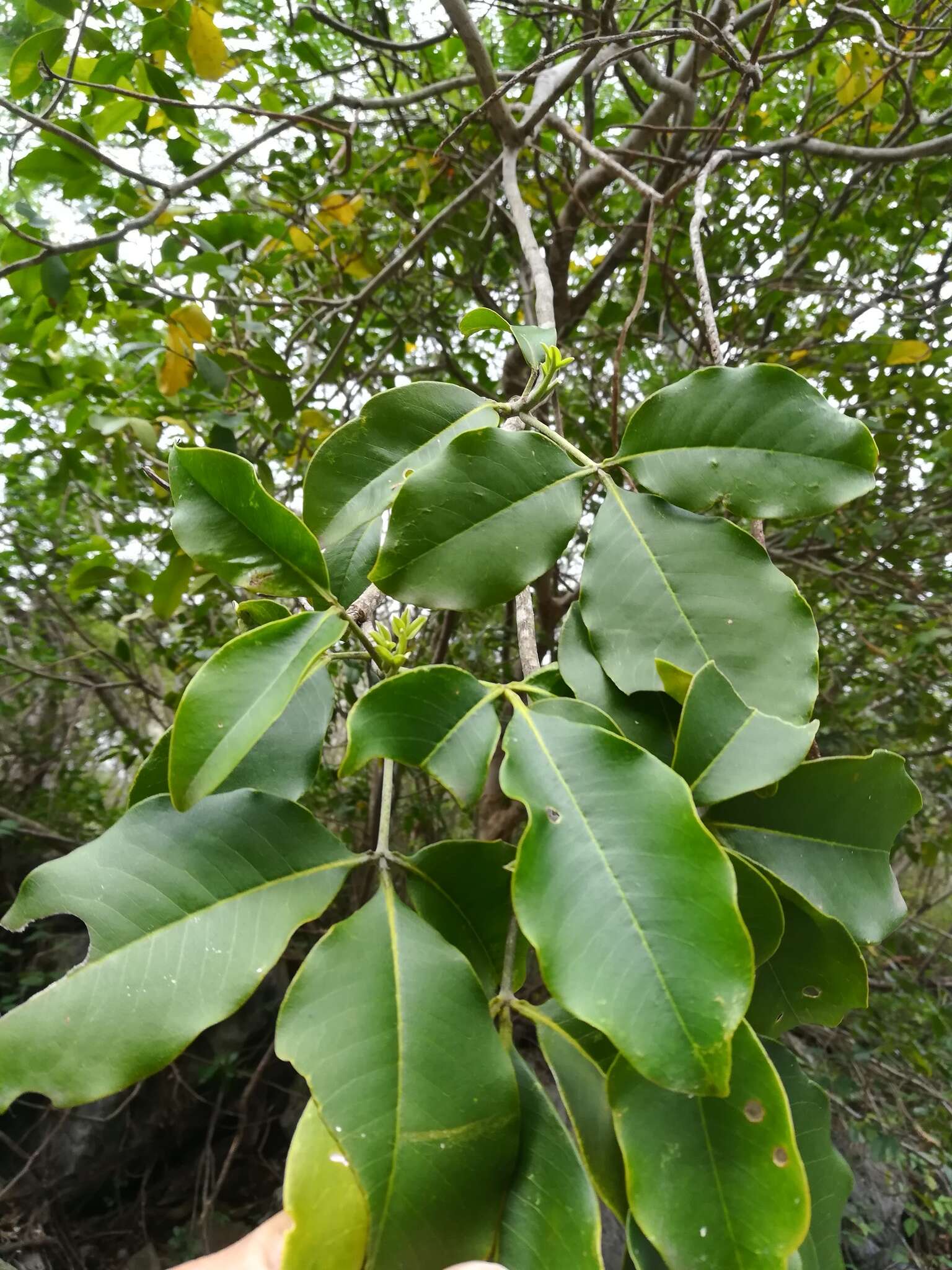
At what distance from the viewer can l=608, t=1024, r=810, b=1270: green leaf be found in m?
0.31

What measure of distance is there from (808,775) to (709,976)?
0.16 m

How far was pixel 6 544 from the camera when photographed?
275 centimetres

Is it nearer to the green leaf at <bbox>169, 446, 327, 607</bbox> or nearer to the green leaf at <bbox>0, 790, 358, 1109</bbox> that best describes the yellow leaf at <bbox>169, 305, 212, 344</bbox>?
the green leaf at <bbox>169, 446, 327, 607</bbox>

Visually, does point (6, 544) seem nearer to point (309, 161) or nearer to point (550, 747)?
point (309, 161)

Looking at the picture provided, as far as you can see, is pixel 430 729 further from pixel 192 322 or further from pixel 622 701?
pixel 192 322

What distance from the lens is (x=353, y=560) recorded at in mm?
488

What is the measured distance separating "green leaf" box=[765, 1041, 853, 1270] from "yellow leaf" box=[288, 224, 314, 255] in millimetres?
1861

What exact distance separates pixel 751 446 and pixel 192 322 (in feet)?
4.10

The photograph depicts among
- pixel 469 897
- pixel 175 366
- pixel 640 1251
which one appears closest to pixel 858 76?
pixel 175 366

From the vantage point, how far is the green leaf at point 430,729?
0.36 metres

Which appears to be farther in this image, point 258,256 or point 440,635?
point 258,256


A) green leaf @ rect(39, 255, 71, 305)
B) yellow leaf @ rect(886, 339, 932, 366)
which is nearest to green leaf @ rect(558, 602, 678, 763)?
green leaf @ rect(39, 255, 71, 305)

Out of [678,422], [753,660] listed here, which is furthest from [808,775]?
[678,422]

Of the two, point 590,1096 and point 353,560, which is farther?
point 353,560
